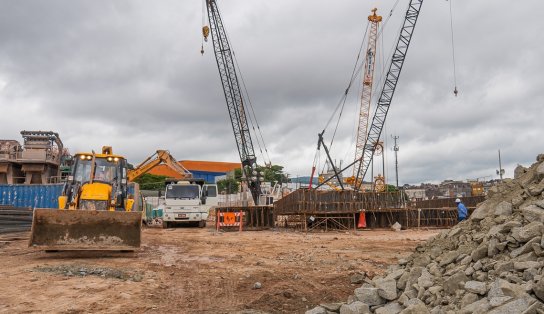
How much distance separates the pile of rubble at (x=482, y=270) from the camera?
190 inches

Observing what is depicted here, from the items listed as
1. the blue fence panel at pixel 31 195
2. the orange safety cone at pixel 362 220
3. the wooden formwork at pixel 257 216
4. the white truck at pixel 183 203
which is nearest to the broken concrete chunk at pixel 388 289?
the white truck at pixel 183 203

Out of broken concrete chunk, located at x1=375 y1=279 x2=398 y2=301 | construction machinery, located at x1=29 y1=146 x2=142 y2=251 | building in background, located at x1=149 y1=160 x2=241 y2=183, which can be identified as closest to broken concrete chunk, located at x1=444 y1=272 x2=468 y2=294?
broken concrete chunk, located at x1=375 y1=279 x2=398 y2=301

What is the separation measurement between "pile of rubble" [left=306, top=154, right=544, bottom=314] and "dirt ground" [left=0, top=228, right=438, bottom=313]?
1706 mm

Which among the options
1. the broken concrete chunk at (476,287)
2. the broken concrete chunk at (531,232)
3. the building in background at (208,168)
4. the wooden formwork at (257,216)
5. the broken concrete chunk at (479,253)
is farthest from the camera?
the building in background at (208,168)

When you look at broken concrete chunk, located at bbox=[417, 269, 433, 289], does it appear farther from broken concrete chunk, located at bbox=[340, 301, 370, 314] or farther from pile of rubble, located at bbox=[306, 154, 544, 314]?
broken concrete chunk, located at bbox=[340, 301, 370, 314]

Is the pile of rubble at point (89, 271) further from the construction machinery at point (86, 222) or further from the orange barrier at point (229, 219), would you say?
the orange barrier at point (229, 219)

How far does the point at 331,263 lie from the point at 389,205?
1803cm

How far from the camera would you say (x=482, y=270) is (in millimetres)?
5754

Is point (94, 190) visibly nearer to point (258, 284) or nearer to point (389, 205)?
point (258, 284)

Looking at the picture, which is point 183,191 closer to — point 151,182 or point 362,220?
point 362,220

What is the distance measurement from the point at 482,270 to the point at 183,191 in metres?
21.4

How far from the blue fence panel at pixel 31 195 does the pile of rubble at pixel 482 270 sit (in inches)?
1056

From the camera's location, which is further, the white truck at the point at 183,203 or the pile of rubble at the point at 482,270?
the white truck at the point at 183,203

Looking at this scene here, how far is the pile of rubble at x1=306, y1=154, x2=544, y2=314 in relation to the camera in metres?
4.82
